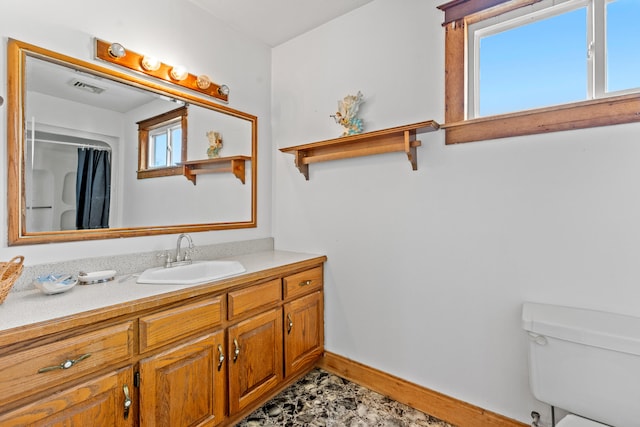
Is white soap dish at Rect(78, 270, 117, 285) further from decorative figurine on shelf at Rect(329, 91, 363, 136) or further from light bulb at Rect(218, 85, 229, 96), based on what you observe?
decorative figurine on shelf at Rect(329, 91, 363, 136)

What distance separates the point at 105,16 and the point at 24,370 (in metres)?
1.67

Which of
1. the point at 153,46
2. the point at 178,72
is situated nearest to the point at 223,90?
the point at 178,72

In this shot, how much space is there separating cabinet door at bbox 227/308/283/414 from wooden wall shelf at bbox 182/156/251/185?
101cm

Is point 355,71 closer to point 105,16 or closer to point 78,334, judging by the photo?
point 105,16

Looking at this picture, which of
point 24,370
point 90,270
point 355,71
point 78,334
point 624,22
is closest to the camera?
point 24,370

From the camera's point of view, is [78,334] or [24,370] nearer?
[24,370]

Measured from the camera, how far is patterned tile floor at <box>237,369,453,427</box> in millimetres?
1686

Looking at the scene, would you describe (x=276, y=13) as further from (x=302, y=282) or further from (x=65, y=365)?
(x=65, y=365)

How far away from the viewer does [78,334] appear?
41.4 inches

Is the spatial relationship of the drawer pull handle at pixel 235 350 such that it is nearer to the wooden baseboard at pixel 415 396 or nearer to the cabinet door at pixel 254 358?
the cabinet door at pixel 254 358

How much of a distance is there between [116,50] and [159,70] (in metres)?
0.25

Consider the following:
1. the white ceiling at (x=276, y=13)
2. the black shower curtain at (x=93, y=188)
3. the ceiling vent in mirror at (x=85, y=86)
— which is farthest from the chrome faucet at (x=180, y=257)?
the white ceiling at (x=276, y=13)

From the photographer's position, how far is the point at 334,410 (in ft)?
5.86

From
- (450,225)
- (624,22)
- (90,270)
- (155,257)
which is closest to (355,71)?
(450,225)
